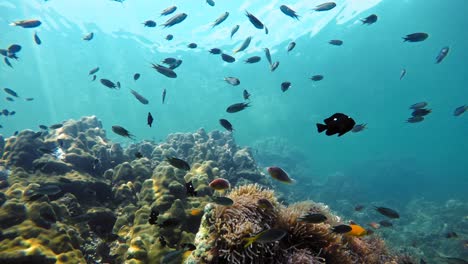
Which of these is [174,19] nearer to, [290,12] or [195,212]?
[290,12]

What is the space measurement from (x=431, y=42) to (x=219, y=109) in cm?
4656

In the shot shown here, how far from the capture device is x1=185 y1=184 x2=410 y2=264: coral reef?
3.27m

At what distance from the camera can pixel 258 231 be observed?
3.37 m

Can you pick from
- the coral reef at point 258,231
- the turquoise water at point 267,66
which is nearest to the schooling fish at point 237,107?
the coral reef at point 258,231

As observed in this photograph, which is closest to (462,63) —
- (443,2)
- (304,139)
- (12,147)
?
(443,2)

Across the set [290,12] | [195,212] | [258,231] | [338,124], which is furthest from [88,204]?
[290,12]

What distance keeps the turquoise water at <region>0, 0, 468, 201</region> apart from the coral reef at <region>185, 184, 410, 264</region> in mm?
18544

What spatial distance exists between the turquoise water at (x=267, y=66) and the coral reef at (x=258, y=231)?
18544 millimetres

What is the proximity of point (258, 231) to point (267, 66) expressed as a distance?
41418 millimetres

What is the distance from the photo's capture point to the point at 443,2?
29.5 m

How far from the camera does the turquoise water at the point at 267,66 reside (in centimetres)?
3056

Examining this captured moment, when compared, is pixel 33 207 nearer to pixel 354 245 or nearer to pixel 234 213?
pixel 234 213

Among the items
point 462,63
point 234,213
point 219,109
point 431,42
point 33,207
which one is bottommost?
point 219,109

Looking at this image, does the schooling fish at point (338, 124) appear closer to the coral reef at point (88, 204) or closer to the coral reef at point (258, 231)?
the coral reef at point (258, 231)
